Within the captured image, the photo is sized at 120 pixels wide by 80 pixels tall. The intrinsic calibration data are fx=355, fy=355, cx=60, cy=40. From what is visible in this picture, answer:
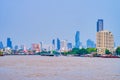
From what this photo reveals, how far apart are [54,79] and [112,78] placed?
7989 mm

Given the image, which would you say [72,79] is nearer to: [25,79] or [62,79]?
[62,79]

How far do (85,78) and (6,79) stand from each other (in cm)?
1071

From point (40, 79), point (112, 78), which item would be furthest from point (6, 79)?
point (112, 78)

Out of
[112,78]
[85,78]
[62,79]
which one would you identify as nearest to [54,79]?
[62,79]

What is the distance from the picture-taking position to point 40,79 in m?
46.6

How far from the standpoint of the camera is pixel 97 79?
4688cm

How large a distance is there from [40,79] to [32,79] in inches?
41.6

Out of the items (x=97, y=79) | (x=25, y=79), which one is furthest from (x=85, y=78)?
(x=25, y=79)

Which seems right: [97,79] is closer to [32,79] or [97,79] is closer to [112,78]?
[112,78]

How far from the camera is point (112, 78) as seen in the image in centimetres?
4816

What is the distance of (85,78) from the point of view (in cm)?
4856

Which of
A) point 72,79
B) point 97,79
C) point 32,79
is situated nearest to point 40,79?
point 32,79

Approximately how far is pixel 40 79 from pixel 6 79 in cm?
442

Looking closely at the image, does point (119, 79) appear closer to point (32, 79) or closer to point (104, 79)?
point (104, 79)
